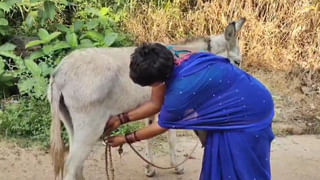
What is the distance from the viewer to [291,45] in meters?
7.72

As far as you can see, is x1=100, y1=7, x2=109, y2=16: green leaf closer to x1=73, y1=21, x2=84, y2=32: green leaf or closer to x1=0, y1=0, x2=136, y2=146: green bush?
x1=0, y1=0, x2=136, y2=146: green bush

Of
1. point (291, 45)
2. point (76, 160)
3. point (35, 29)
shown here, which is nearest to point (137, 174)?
point (76, 160)

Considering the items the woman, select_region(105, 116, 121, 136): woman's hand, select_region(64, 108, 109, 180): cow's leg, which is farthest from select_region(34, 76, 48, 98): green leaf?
the woman

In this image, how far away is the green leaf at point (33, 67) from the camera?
19.1 feet

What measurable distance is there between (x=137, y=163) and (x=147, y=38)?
2.74 m

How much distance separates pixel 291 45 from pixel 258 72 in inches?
29.4

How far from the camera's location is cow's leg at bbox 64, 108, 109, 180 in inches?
150

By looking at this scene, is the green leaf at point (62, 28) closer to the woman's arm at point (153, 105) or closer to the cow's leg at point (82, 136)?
the cow's leg at point (82, 136)

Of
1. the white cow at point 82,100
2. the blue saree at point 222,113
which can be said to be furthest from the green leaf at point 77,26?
the blue saree at point 222,113

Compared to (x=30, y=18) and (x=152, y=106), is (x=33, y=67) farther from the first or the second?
(x=152, y=106)

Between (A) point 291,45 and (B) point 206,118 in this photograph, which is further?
(A) point 291,45

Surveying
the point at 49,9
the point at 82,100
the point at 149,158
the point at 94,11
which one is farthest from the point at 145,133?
the point at 94,11

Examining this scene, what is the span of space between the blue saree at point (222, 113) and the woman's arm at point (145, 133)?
94 millimetres

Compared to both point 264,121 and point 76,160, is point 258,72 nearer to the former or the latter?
point 76,160
